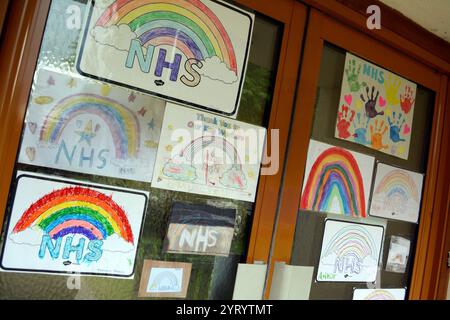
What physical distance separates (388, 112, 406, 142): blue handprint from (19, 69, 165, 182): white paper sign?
84 cm

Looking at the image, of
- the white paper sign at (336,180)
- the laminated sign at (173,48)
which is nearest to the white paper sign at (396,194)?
the white paper sign at (336,180)

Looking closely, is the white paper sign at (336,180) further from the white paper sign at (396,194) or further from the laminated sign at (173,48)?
the laminated sign at (173,48)

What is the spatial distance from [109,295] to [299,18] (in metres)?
0.87

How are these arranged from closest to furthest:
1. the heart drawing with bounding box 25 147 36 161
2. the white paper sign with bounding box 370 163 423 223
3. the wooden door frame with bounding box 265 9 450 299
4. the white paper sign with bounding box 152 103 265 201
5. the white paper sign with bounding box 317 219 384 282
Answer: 1. the heart drawing with bounding box 25 147 36 161
2. the white paper sign with bounding box 152 103 265 201
3. the wooden door frame with bounding box 265 9 450 299
4. the white paper sign with bounding box 317 219 384 282
5. the white paper sign with bounding box 370 163 423 223

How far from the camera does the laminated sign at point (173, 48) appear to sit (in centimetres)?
85

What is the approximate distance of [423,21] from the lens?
1333 mm

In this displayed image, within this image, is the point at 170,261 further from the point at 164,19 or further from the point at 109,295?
the point at 164,19

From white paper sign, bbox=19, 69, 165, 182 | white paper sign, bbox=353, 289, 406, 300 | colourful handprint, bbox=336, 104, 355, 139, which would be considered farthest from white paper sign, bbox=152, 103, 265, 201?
white paper sign, bbox=353, 289, 406, 300

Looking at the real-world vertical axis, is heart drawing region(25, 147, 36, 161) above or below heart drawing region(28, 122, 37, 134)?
below

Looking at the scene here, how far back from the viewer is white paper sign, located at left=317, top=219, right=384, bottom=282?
1.23 meters

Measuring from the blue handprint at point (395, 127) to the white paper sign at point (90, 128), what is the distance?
2.76 ft

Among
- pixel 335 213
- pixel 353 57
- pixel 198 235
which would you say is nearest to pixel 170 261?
pixel 198 235

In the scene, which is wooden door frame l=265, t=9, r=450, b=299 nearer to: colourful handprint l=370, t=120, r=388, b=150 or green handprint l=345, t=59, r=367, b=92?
green handprint l=345, t=59, r=367, b=92

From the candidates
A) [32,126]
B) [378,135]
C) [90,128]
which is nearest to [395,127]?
[378,135]
